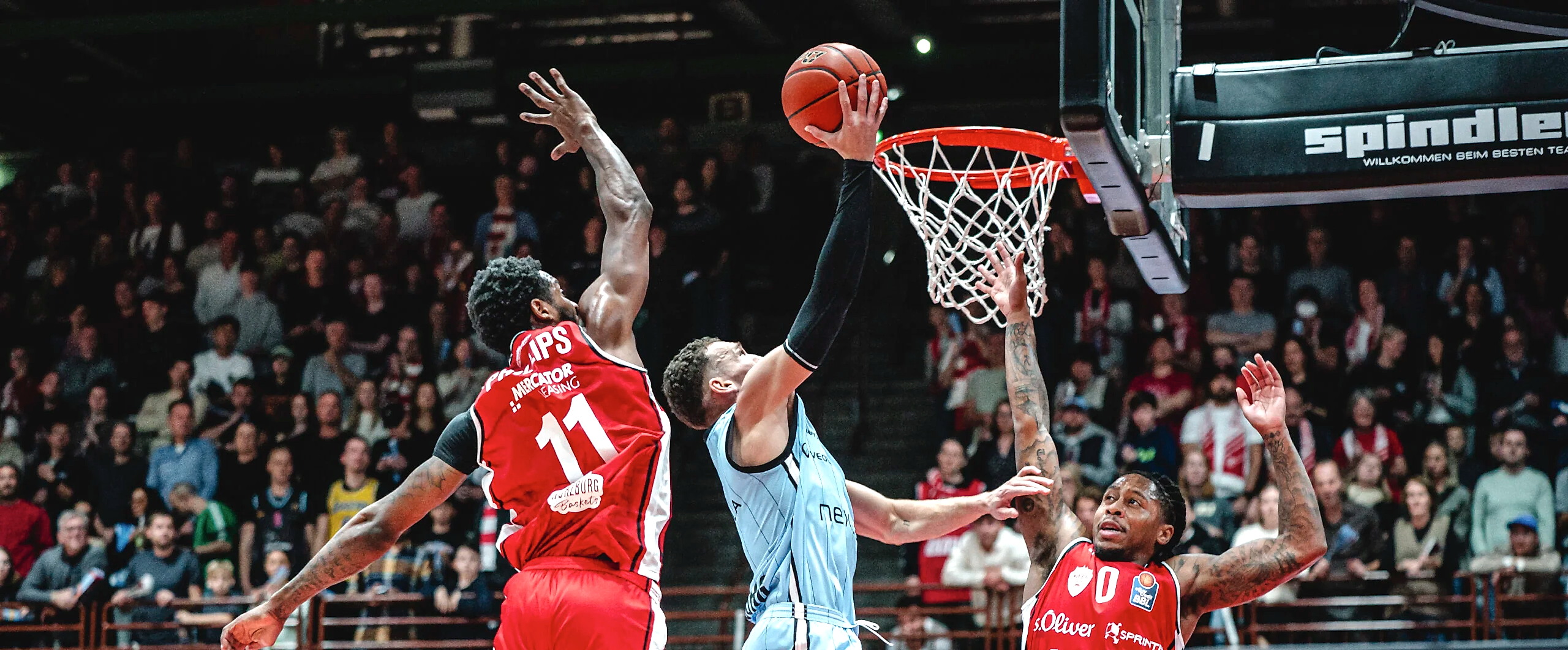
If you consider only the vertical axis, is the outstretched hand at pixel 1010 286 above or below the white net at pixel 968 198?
below

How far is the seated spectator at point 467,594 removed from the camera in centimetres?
1083

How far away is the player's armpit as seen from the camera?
179 inches

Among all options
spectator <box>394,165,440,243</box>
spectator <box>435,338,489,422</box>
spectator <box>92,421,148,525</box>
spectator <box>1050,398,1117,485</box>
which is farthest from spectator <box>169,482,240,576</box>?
spectator <box>1050,398,1117,485</box>

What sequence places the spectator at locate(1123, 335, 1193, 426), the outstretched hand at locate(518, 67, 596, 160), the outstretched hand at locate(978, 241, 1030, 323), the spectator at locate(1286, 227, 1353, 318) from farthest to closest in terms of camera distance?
1. the spectator at locate(1286, 227, 1353, 318)
2. the spectator at locate(1123, 335, 1193, 426)
3. the outstretched hand at locate(978, 241, 1030, 323)
4. the outstretched hand at locate(518, 67, 596, 160)

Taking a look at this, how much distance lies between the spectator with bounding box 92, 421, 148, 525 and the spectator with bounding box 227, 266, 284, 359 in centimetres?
130

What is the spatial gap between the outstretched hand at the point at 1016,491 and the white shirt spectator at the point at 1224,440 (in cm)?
559

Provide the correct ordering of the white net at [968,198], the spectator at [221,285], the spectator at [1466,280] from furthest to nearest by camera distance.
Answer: the spectator at [221,285] < the spectator at [1466,280] < the white net at [968,198]

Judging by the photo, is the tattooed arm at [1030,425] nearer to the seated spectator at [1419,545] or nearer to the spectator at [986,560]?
the spectator at [986,560]

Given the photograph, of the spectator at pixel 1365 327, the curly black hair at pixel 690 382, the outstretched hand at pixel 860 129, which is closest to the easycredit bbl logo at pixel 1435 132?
the outstretched hand at pixel 860 129

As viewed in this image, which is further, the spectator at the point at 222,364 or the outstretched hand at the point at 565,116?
the spectator at the point at 222,364

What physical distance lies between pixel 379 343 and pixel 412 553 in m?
2.65

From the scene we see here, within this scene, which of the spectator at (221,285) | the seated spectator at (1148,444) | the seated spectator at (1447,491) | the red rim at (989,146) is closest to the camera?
the red rim at (989,146)

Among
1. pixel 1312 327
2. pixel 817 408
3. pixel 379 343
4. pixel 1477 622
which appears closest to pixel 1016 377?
pixel 1477 622

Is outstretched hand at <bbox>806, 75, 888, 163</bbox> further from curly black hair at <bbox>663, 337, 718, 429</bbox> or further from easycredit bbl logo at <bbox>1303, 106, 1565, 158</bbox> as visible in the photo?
easycredit bbl logo at <bbox>1303, 106, 1565, 158</bbox>
